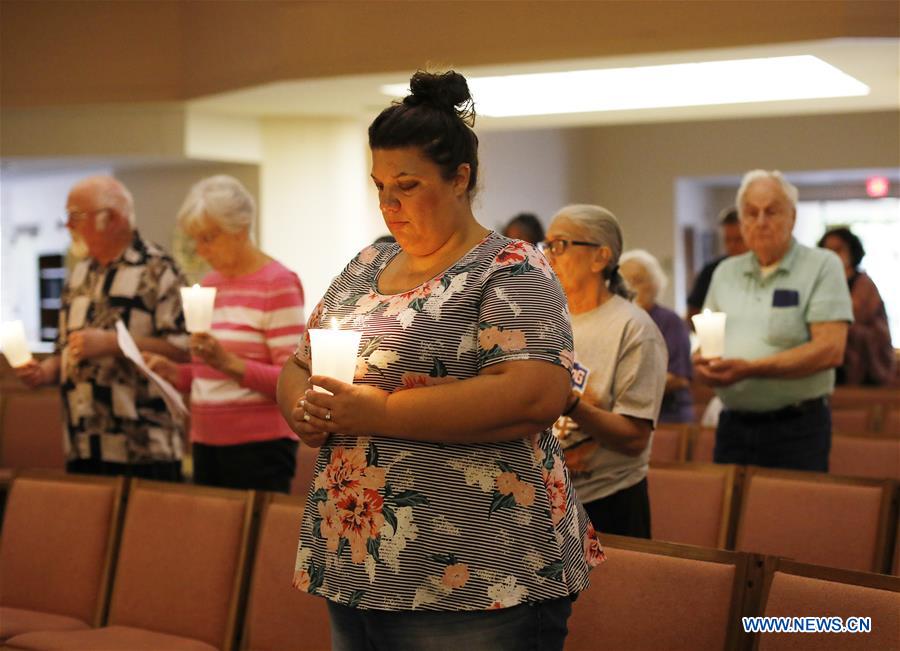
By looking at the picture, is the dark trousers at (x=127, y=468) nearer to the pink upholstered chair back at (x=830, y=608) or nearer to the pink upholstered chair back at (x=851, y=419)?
the pink upholstered chair back at (x=830, y=608)

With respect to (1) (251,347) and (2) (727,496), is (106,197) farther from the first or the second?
(2) (727,496)

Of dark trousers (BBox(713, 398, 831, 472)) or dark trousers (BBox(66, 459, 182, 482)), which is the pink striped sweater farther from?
dark trousers (BBox(713, 398, 831, 472))

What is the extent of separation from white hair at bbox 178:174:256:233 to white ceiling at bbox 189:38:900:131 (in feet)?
7.32

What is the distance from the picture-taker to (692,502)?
364 cm

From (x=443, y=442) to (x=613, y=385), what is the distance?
3.92 ft

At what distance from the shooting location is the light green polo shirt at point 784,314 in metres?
3.95

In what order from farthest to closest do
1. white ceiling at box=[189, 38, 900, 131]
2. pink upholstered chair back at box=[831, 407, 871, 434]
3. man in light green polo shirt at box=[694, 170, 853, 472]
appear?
white ceiling at box=[189, 38, 900, 131] → pink upholstered chair back at box=[831, 407, 871, 434] → man in light green polo shirt at box=[694, 170, 853, 472]

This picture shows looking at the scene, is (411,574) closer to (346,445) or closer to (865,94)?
(346,445)

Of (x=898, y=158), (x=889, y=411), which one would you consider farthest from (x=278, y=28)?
(x=898, y=158)

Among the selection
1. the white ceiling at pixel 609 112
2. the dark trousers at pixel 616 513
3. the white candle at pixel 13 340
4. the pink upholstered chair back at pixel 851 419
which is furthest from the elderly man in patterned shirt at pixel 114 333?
the pink upholstered chair back at pixel 851 419

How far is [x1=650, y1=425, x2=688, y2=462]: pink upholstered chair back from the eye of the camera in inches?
182

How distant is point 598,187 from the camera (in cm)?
1414

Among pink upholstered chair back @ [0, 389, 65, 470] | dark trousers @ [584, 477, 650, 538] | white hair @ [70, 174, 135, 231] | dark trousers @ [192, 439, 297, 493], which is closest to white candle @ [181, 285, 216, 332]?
dark trousers @ [192, 439, 297, 493]

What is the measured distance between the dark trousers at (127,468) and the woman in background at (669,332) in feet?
6.70
